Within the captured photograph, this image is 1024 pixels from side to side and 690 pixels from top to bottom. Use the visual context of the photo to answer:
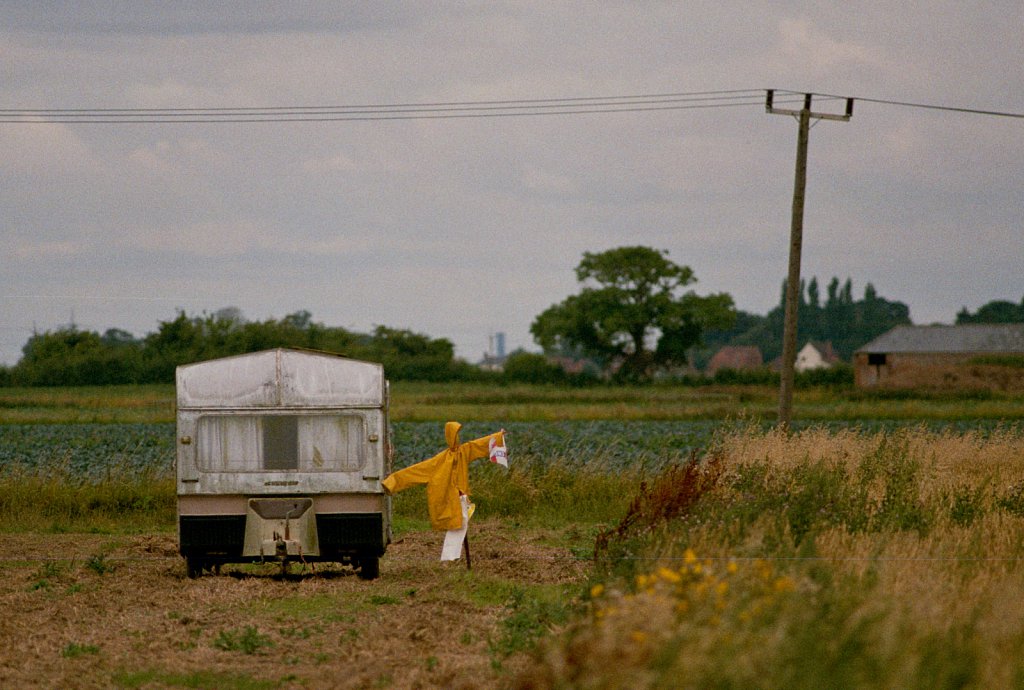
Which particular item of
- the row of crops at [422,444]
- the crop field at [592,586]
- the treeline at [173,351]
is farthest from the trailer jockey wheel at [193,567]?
the treeline at [173,351]

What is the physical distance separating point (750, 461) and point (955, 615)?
11.4m

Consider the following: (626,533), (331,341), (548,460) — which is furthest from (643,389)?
(626,533)

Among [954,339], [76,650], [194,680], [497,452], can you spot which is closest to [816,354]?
[954,339]

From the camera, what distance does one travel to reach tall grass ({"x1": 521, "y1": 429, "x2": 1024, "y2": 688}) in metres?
6.26

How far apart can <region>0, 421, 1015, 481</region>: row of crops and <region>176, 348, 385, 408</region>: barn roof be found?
34.7ft

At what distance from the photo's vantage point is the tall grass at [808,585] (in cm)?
626

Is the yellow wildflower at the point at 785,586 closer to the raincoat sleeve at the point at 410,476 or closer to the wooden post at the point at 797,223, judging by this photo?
the raincoat sleeve at the point at 410,476

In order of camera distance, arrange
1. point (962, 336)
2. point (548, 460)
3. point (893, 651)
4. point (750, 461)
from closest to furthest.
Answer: point (893, 651) < point (750, 461) < point (548, 460) < point (962, 336)

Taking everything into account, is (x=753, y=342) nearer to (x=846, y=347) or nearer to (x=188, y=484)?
(x=846, y=347)

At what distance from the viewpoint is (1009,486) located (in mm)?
17125

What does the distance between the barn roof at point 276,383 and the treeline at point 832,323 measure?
146 metres

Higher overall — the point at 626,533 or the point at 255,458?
the point at 255,458

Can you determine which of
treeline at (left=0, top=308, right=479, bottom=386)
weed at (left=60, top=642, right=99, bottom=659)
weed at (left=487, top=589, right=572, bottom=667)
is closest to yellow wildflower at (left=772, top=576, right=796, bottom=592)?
weed at (left=487, top=589, right=572, bottom=667)

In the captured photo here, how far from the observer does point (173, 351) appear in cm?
6234
